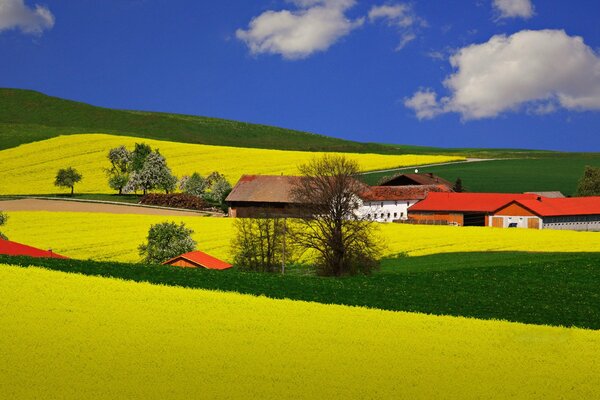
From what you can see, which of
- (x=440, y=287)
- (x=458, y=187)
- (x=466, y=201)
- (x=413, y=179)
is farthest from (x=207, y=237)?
(x=458, y=187)

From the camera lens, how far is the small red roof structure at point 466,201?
88.8 meters

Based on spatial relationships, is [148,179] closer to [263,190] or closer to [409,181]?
[263,190]

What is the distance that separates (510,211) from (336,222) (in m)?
43.4

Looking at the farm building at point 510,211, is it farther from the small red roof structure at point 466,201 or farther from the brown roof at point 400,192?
the brown roof at point 400,192

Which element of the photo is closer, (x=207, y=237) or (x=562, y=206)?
(x=207, y=237)

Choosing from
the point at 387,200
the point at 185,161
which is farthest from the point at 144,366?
the point at 185,161

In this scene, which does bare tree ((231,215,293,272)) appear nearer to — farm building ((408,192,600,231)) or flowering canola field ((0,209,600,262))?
flowering canola field ((0,209,600,262))

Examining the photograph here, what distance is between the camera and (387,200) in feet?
317

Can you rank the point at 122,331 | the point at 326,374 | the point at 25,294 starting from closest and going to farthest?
the point at 326,374
the point at 122,331
the point at 25,294

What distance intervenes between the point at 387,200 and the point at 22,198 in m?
49.0

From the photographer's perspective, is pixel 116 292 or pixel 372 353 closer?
pixel 372 353

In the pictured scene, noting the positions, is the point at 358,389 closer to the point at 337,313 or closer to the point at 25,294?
the point at 337,313

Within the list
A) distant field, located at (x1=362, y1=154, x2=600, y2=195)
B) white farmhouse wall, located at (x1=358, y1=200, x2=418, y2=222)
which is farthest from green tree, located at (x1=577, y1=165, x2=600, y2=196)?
white farmhouse wall, located at (x1=358, y1=200, x2=418, y2=222)

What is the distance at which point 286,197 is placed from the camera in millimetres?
92438
